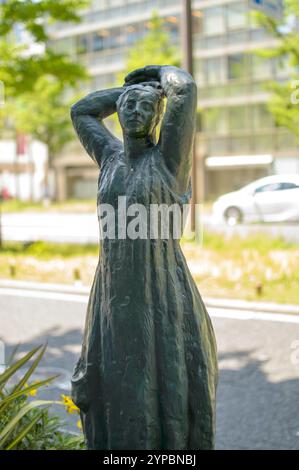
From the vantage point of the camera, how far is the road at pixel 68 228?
588 inches

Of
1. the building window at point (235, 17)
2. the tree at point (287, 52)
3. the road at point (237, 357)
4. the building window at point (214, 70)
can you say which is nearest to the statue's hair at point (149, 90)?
the road at point (237, 357)

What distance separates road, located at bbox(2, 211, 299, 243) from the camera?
1493cm

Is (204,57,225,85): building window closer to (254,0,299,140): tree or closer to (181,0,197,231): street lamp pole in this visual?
(254,0,299,140): tree

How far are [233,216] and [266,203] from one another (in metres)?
2.54

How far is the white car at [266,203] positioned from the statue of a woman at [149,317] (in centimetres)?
697

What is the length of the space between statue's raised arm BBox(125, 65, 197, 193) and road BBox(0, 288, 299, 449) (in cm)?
277

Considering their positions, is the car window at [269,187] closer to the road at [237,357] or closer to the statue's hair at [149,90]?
the road at [237,357]

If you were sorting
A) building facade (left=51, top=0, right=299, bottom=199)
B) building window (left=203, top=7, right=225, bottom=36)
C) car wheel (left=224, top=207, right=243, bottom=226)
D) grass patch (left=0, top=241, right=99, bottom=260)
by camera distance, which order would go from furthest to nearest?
building window (left=203, top=7, right=225, bottom=36), building facade (left=51, top=0, right=299, bottom=199), car wheel (left=224, top=207, right=243, bottom=226), grass patch (left=0, top=241, right=99, bottom=260)

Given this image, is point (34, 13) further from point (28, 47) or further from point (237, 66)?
point (237, 66)

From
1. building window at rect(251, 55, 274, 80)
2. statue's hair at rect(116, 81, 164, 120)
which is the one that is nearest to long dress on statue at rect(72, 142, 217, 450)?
statue's hair at rect(116, 81, 164, 120)

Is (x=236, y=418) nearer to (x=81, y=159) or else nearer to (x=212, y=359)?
(x=212, y=359)
